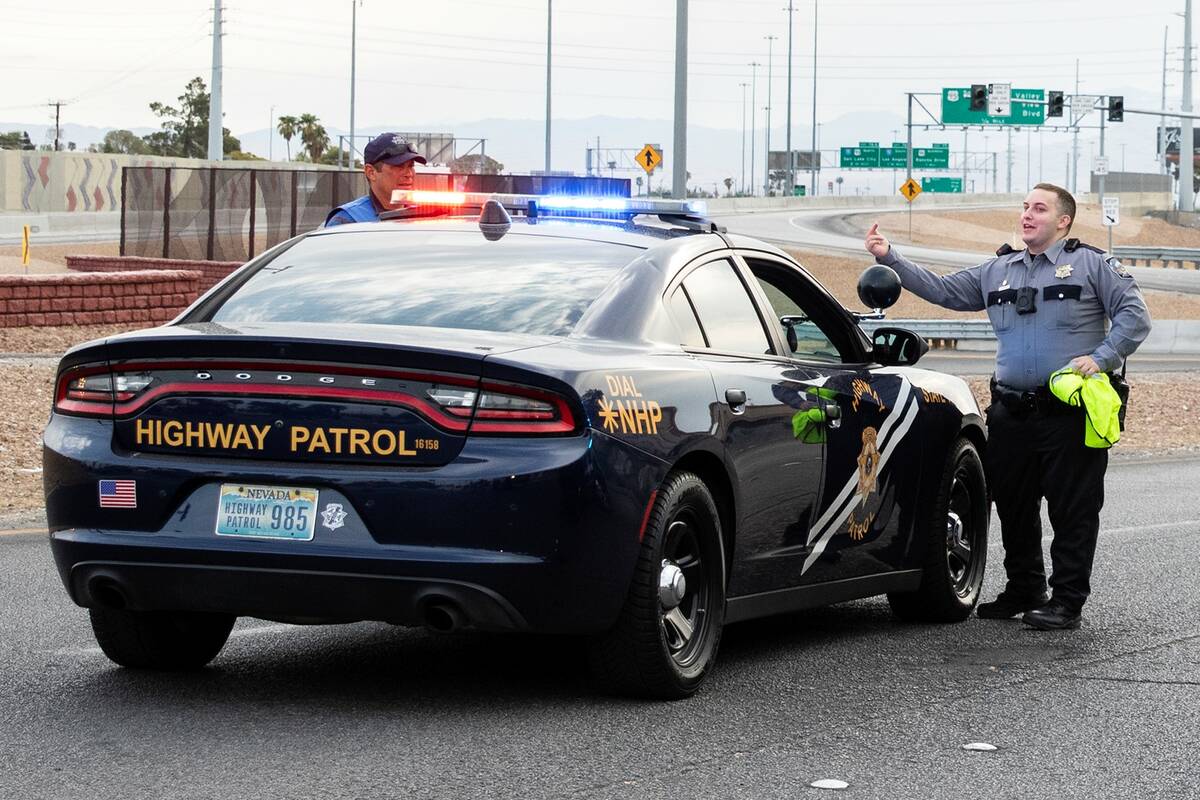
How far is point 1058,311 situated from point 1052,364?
0.70ft

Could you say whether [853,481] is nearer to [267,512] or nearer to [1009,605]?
[1009,605]

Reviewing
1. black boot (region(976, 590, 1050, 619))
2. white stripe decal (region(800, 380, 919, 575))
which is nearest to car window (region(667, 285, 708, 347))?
white stripe decal (region(800, 380, 919, 575))

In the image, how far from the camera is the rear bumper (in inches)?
224

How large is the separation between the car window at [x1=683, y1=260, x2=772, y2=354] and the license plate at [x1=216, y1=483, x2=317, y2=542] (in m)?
1.61

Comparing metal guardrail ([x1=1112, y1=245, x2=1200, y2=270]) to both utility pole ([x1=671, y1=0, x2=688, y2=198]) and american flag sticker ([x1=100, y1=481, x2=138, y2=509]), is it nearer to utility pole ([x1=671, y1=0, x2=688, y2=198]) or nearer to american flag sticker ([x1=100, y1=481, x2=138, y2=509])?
utility pole ([x1=671, y1=0, x2=688, y2=198])

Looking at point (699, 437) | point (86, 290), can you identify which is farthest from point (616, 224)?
point (86, 290)

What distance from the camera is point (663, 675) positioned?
20.3 feet

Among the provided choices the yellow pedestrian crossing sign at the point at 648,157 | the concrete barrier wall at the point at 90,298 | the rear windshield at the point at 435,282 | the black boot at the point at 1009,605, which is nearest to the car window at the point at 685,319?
the rear windshield at the point at 435,282

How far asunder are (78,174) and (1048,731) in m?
74.0

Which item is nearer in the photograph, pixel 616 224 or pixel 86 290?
pixel 616 224

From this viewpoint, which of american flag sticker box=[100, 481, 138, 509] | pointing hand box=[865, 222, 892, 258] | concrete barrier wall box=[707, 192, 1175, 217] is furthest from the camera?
concrete barrier wall box=[707, 192, 1175, 217]

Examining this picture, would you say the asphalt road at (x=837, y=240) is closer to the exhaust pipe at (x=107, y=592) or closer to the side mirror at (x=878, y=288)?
the side mirror at (x=878, y=288)

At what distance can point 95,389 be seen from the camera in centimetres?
604

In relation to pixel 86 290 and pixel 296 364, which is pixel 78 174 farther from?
pixel 296 364
